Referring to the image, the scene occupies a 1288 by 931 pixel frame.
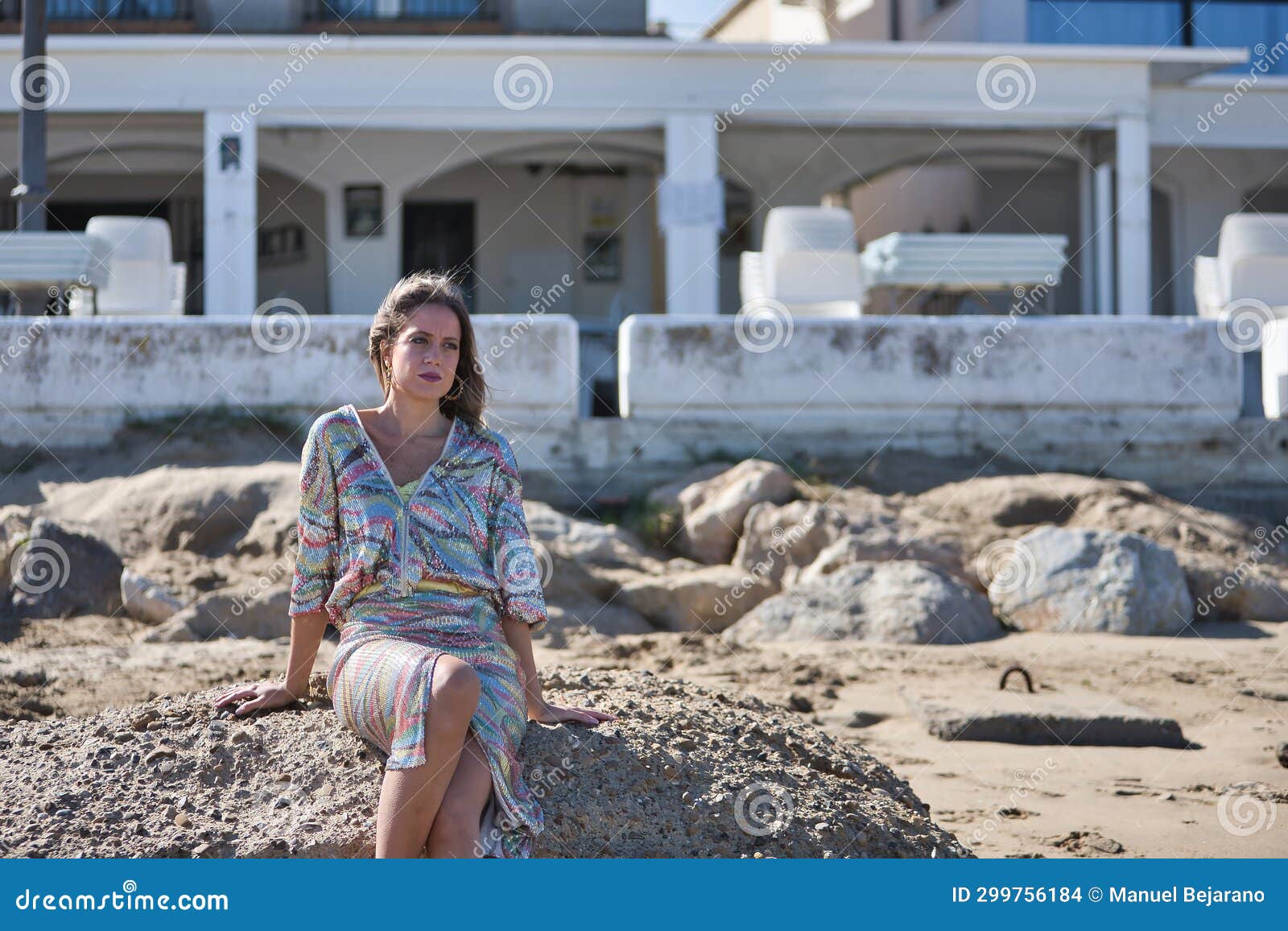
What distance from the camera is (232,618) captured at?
26.5 ft

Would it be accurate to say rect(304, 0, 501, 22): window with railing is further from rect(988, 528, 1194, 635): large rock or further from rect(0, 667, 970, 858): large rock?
rect(0, 667, 970, 858): large rock

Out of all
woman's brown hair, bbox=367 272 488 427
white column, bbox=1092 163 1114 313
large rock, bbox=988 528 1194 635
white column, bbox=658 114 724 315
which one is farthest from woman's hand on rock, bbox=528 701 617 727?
white column, bbox=1092 163 1114 313

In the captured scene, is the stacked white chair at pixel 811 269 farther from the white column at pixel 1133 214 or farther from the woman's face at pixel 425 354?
the woman's face at pixel 425 354

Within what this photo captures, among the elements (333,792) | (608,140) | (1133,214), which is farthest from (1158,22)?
(333,792)

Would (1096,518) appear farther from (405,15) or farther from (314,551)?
(405,15)

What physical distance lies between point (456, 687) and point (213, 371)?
821 cm

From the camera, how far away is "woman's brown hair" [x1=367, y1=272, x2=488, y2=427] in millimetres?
3789

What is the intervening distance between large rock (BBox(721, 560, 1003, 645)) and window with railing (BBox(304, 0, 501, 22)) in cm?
1089

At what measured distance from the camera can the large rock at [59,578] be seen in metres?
8.27

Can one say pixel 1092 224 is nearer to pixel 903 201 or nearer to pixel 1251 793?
pixel 903 201

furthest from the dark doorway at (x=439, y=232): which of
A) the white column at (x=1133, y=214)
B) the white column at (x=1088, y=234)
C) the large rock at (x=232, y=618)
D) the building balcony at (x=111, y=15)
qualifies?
the large rock at (x=232, y=618)

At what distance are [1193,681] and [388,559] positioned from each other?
5205 mm

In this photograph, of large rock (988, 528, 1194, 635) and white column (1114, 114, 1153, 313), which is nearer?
large rock (988, 528, 1194, 635)

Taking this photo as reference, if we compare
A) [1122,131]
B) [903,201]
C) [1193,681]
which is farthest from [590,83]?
[1193,681]
